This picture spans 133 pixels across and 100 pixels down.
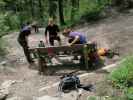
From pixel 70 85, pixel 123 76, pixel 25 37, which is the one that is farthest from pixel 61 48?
pixel 123 76

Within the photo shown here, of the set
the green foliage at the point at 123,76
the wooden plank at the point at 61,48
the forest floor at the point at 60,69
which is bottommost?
the forest floor at the point at 60,69

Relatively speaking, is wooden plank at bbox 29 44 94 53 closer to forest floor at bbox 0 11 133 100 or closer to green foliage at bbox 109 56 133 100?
forest floor at bbox 0 11 133 100

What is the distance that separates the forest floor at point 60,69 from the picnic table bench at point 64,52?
0.46 metres

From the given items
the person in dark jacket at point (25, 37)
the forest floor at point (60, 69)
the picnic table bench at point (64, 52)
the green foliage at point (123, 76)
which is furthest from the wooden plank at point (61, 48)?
the green foliage at point (123, 76)

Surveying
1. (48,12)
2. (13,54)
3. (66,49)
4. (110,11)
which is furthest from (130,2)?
(48,12)

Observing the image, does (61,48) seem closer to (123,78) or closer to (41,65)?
(41,65)

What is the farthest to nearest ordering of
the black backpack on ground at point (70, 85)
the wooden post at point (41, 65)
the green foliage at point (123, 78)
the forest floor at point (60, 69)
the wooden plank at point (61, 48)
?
the wooden post at point (41, 65) < the wooden plank at point (61, 48) < the forest floor at point (60, 69) < the black backpack on ground at point (70, 85) < the green foliage at point (123, 78)

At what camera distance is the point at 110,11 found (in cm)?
2166

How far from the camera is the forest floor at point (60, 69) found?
33.6 feet

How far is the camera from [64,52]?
39.2ft

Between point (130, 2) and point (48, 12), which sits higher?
point (130, 2)

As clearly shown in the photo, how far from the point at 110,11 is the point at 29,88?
1241 cm

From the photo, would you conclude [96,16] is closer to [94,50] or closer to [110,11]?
[110,11]

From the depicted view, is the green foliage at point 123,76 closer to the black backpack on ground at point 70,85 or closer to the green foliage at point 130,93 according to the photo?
the green foliage at point 130,93
